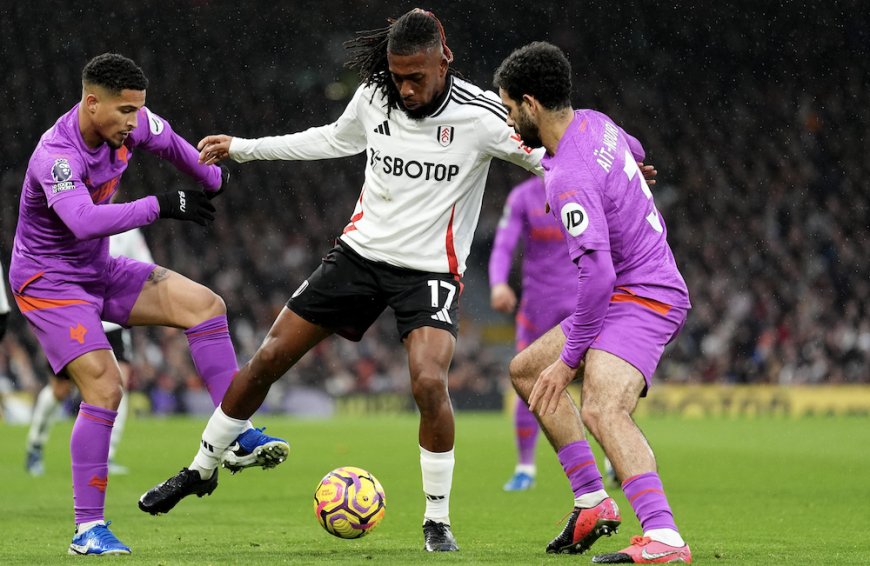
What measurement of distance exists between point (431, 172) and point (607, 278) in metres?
1.33

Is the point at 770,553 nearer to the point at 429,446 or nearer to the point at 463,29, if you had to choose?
the point at 429,446

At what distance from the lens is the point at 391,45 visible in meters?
5.57

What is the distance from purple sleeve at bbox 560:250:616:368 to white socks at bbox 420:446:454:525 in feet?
3.40

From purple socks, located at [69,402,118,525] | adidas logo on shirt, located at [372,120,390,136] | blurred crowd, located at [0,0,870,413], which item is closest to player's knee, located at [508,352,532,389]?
adidas logo on shirt, located at [372,120,390,136]

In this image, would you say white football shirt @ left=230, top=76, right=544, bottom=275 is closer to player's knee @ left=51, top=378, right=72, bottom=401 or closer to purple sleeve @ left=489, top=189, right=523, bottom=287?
purple sleeve @ left=489, top=189, right=523, bottom=287

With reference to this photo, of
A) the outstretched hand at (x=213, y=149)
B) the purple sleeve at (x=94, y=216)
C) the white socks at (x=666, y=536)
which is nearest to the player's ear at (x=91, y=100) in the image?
the purple sleeve at (x=94, y=216)

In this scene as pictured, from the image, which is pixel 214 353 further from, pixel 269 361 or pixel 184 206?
pixel 184 206

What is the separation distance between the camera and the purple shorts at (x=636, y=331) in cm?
500

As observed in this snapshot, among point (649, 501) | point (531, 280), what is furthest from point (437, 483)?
point (531, 280)

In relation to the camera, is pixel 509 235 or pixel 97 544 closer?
pixel 97 544

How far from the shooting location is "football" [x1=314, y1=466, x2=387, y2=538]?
5590 mm

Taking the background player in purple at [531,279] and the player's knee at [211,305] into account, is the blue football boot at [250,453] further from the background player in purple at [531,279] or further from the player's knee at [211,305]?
the background player in purple at [531,279]

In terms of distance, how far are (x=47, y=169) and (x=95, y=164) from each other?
0.93ft

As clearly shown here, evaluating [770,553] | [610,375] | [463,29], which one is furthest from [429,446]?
[463,29]
